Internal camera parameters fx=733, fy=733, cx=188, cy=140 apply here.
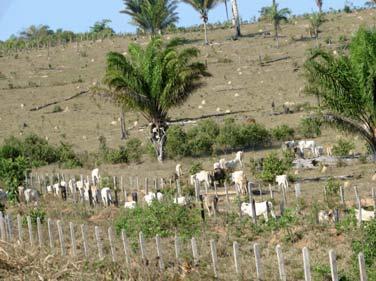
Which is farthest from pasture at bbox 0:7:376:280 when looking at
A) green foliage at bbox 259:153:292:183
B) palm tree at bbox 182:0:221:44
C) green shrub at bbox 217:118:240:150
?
palm tree at bbox 182:0:221:44

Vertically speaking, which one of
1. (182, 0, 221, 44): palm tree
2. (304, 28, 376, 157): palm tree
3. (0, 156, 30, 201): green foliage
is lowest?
(0, 156, 30, 201): green foliage

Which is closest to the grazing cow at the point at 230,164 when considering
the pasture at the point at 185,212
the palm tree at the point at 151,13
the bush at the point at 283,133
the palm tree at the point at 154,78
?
the pasture at the point at 185,212

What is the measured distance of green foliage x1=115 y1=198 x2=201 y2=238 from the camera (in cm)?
1481

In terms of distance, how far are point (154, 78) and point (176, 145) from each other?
348 cm

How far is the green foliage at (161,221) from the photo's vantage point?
1481 centimetres

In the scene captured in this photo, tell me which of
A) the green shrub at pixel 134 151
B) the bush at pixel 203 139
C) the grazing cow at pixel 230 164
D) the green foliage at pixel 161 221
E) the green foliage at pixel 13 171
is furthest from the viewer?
the green shrub at pixel 134 151

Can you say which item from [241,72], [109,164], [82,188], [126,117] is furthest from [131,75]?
[241,72]

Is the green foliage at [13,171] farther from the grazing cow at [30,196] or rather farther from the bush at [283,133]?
the bush at [283,133]

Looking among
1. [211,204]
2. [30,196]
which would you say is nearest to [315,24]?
[30,196]

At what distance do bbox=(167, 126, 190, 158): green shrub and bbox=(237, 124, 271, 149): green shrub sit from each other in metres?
2.52

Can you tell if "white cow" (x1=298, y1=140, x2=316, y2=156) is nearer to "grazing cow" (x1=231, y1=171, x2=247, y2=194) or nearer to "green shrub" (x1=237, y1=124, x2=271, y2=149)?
"green shrub" (x1=237, y1=124, x2=271, y2=149)

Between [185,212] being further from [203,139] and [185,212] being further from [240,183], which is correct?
[203,139]

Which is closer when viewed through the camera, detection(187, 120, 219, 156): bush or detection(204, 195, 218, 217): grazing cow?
detection(204, 195, 218, 217): grazing cow

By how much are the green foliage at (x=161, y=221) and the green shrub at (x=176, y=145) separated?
1422 cm
